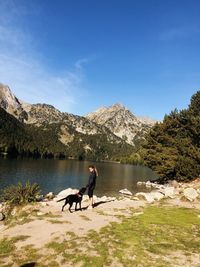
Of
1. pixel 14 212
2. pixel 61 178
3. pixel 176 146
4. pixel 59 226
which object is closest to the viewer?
pixel 59 226

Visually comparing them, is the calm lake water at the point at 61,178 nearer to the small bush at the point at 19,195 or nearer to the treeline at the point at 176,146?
the treeline at the point at 176,146

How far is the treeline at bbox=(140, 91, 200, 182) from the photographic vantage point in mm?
49688

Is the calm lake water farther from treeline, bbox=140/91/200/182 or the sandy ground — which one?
the sandy ground

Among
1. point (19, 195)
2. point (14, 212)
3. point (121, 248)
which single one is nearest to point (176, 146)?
point (19, 195)

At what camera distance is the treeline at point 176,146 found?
163ft

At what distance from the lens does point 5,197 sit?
27094 mm

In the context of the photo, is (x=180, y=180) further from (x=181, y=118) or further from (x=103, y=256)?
(x=103, y=256)

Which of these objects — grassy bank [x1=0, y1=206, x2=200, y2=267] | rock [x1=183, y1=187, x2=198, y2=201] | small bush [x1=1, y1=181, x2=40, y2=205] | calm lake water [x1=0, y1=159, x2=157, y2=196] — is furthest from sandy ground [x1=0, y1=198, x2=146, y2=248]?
calm lake water [x1=0, y1=159, x2=157, y2=196]

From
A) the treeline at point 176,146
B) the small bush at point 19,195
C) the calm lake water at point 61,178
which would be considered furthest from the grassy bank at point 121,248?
the treeline at point 176,146

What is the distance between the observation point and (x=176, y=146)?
56.7 meters

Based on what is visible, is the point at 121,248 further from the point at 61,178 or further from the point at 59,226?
the point at 61,178

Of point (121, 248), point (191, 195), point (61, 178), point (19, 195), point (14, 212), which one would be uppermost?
point (191, 195)

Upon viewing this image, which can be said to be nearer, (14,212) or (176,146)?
(14,212)

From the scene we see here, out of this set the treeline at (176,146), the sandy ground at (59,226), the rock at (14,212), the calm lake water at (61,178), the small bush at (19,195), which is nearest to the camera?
the sandy ground at (59,226)
